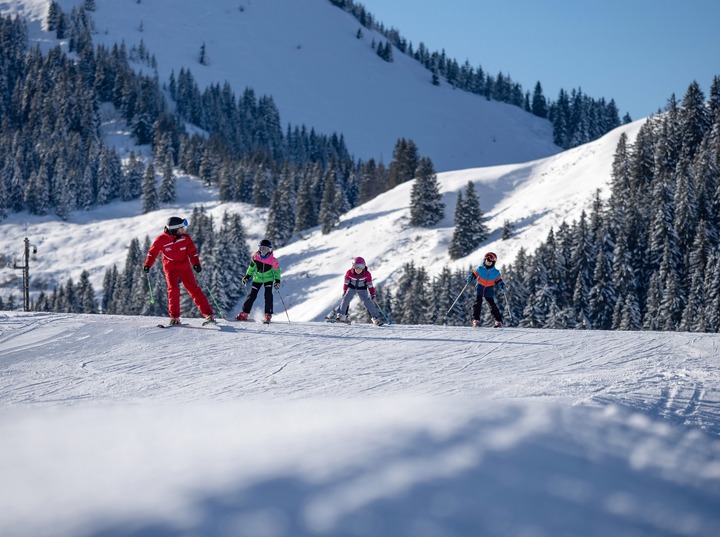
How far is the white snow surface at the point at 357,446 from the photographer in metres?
4.51

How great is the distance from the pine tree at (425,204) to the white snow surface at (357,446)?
197 feet

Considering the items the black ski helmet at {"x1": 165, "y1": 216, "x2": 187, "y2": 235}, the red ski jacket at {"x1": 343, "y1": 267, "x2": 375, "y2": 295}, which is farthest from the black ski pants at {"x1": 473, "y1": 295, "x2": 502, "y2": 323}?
the black ski helmet at {"x1": 165, "y1": 216, "x2": 187, "y2": 235}

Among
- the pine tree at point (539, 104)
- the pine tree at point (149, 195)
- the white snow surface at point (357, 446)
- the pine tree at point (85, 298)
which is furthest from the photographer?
the pine tree at point (539, 104)

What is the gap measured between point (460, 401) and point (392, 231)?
2455 inches

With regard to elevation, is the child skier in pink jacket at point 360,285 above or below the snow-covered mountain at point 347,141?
below

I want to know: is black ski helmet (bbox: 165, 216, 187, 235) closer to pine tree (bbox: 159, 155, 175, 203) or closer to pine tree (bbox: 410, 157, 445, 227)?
pine tree (bbox: 410, 157, 445, 227)

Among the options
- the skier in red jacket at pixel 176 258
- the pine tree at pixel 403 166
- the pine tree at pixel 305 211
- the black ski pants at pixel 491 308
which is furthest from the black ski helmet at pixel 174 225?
the pine tree at pixel 403 166

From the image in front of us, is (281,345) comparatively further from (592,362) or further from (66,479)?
(66,479)

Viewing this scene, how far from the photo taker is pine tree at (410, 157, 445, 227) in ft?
227

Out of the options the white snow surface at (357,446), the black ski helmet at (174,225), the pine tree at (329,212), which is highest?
the pine tree at (329,212)

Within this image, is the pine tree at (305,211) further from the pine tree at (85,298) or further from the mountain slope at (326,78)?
the mountain slope at (326,78)

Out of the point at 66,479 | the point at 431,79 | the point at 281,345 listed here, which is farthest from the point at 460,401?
the point at 431,79

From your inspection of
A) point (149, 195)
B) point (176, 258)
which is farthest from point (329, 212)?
point (176, 258)

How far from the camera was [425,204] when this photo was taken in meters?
69.2
